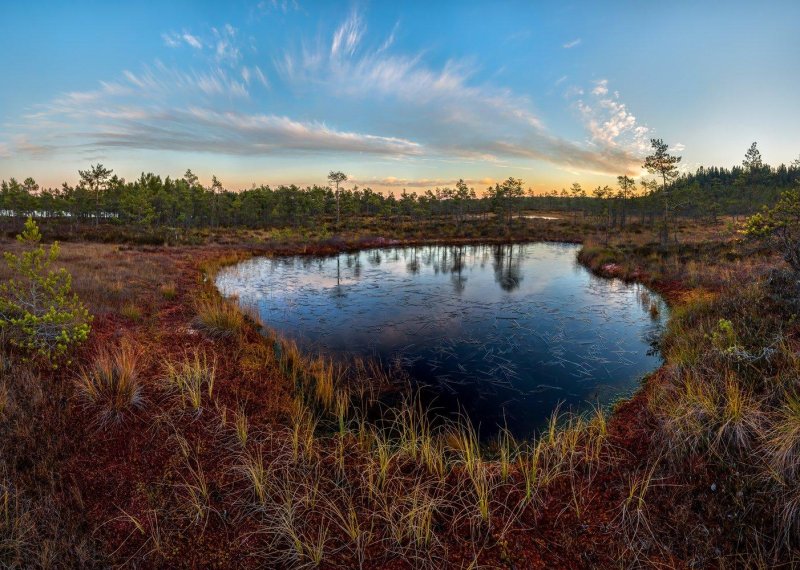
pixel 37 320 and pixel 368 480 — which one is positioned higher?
pixel 37 320

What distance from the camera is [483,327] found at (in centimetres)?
1376

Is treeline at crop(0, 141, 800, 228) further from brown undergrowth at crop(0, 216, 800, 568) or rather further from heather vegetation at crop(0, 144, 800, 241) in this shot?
brown undergrowth at crop(0, 216, 800, 568)

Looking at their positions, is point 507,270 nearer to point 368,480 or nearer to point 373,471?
point 373,471

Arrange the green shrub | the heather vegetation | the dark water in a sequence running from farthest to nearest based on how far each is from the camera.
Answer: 1. the heather vegetation
2. the dark water
3. the green shrub

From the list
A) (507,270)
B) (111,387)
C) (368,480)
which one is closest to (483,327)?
(368,480)

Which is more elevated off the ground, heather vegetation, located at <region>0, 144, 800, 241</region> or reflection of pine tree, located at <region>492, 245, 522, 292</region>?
heather vegetation, located at <region>0, 144, 800, 241</region>

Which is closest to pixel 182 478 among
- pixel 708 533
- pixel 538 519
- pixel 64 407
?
pixel 64 407

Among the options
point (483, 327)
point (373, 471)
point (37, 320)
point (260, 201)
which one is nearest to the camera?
point (373, 471)

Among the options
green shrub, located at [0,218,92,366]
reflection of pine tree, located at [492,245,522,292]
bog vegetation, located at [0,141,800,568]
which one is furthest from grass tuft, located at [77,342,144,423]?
reflection of pine tree, located at [492,245,522,292]

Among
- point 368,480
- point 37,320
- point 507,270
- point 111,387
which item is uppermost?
point 37,320

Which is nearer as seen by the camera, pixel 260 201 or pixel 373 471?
pixel 373 471

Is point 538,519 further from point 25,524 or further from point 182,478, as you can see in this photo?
point 25,524

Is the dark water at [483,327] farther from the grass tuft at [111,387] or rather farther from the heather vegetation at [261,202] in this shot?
the heather vegetation at [261,202]

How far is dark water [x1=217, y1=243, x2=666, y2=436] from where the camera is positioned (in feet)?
29.0
